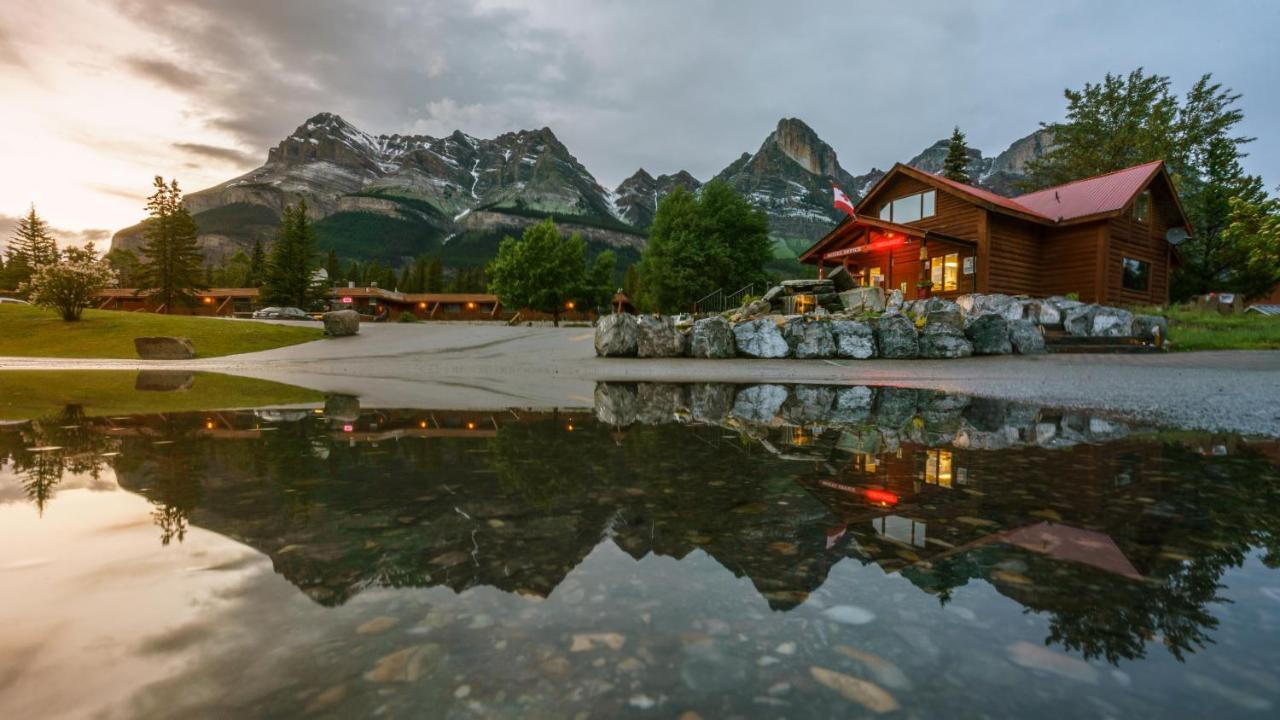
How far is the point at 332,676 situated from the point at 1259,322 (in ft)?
109

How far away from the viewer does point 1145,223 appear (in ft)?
97.2

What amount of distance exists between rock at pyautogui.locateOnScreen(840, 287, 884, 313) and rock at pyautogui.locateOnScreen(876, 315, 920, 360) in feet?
11.6

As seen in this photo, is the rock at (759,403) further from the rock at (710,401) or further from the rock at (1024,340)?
the rock at (1024,340)

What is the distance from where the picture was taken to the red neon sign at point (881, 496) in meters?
2.89

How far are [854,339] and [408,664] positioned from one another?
686 inches

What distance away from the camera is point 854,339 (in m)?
17.1

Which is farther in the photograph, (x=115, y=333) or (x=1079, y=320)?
(x=115, y=333)

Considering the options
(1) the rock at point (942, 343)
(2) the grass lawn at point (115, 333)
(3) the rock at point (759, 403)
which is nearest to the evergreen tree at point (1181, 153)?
(1) the rock at point (942, 343)

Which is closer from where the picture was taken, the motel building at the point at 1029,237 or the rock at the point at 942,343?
the rock at the point at 942,343

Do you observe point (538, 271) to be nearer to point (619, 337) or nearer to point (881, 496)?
point (619, 337)

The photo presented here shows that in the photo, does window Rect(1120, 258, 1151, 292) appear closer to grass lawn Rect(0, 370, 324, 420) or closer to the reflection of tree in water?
grass lawn Rect(0, 370, 324, 420)

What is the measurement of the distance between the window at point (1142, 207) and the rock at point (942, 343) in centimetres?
2175

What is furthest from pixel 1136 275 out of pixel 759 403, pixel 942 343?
pixel 759 403

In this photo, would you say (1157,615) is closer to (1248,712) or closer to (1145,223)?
(1248,712)
